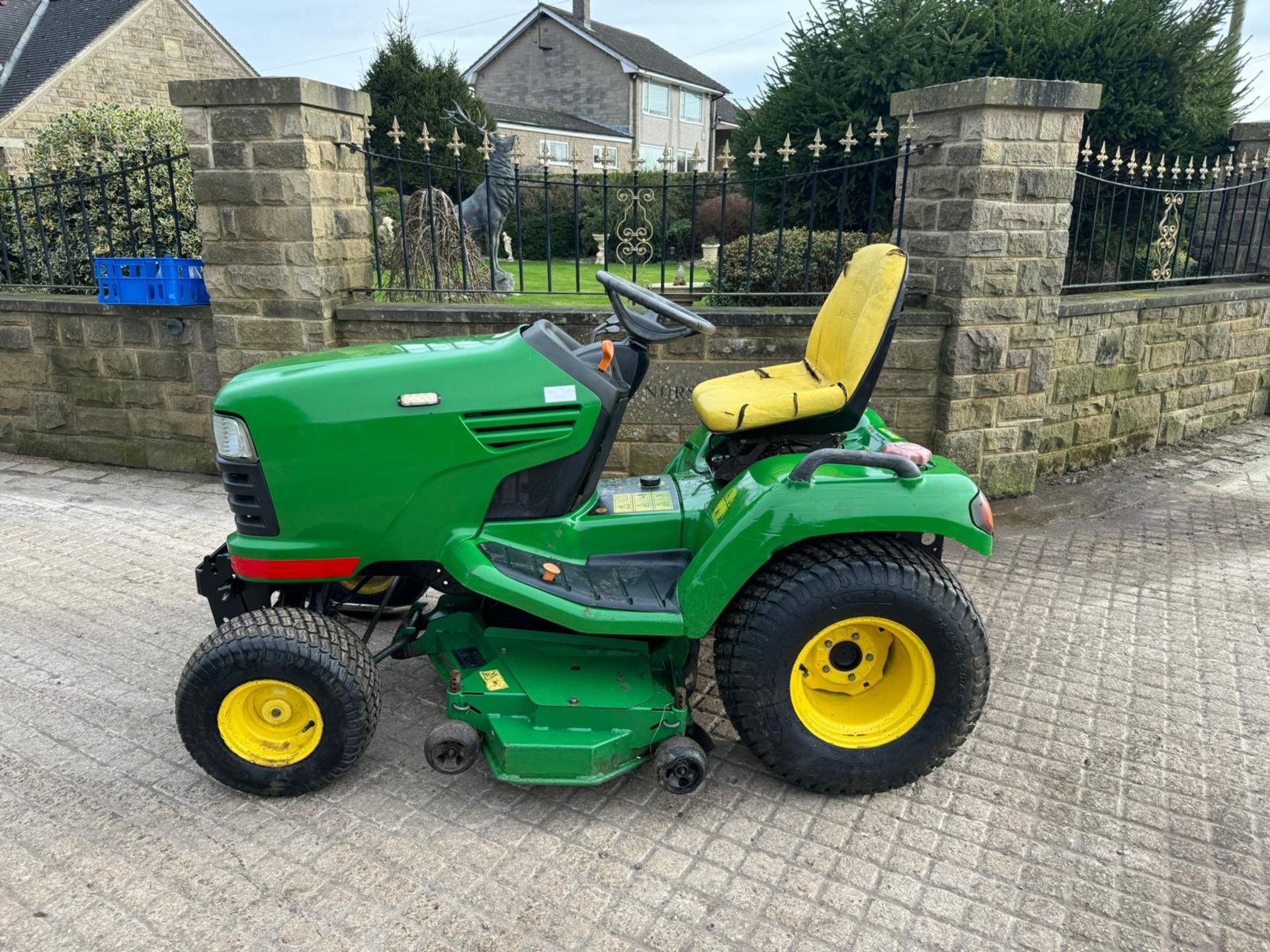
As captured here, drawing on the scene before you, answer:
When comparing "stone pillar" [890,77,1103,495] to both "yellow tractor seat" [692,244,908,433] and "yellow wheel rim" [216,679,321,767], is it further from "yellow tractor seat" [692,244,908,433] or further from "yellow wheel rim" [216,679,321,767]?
"yellow wheel rim" [216,679,321,767]

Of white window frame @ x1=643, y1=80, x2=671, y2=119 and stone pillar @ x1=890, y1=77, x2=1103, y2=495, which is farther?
white window frame @ x1=643, y1=80, x2=671, y2=119

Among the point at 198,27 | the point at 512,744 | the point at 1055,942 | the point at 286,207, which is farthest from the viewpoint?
the point at 198,27

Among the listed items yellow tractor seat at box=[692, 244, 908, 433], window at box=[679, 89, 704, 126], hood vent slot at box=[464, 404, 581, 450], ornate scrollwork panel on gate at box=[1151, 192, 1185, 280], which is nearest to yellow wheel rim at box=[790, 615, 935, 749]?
yellow tractor seat at box=[692, 244, 908, 433]

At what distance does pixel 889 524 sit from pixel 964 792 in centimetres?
86

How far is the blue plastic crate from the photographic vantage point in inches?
205

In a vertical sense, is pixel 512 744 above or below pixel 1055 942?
above

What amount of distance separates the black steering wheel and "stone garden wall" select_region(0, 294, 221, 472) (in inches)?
139

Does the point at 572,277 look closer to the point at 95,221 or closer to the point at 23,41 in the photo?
the point at 95,221

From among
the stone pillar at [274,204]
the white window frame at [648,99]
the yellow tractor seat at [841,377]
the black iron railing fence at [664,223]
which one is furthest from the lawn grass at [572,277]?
the white window frame at [648,99]

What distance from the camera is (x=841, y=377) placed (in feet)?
10.4

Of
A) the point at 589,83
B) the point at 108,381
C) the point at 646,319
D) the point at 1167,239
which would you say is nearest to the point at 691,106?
the point at 589,83

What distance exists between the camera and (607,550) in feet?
9.16

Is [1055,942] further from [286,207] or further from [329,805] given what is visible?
[286,207]

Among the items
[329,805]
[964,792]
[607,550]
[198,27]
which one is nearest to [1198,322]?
[964,792]
